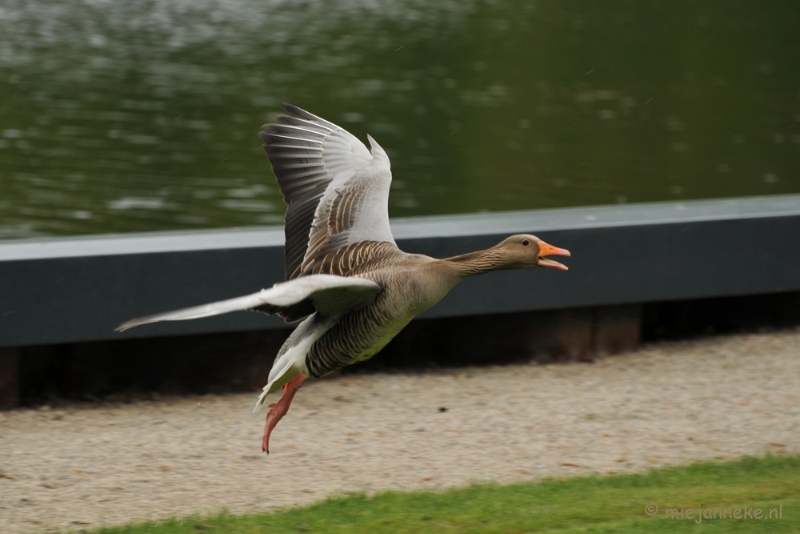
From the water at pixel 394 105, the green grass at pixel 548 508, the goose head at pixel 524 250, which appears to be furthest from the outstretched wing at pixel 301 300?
the water at pixel 394 105

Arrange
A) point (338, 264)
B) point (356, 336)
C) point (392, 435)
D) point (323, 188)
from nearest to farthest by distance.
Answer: point (356, 336)
point (338, 264)
point (323, 188)
point (392, 435)

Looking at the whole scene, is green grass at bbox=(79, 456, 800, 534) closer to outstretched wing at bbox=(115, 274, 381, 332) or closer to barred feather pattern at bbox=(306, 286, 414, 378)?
barred feather pattern at bbox=(306, 286, 414, 378)

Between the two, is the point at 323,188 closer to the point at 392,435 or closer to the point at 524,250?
the point at 524,250

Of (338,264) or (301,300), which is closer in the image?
(301,300)

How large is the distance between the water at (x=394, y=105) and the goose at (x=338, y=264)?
476 cm

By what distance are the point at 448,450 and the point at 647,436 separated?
146 centimetres

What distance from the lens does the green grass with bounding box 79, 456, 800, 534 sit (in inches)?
207

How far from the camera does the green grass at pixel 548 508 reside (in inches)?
207

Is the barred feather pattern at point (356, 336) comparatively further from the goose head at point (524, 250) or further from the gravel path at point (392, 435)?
the gravel path at point (392, 435)

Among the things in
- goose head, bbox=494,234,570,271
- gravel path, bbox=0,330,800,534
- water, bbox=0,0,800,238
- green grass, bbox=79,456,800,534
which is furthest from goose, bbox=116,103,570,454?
water, bbox=0,0,800,238

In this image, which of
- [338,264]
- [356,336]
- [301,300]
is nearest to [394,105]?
[338,264]

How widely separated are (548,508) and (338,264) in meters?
1.71

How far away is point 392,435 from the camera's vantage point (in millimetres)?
7281

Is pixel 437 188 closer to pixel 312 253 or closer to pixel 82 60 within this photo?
pixel 312 253
